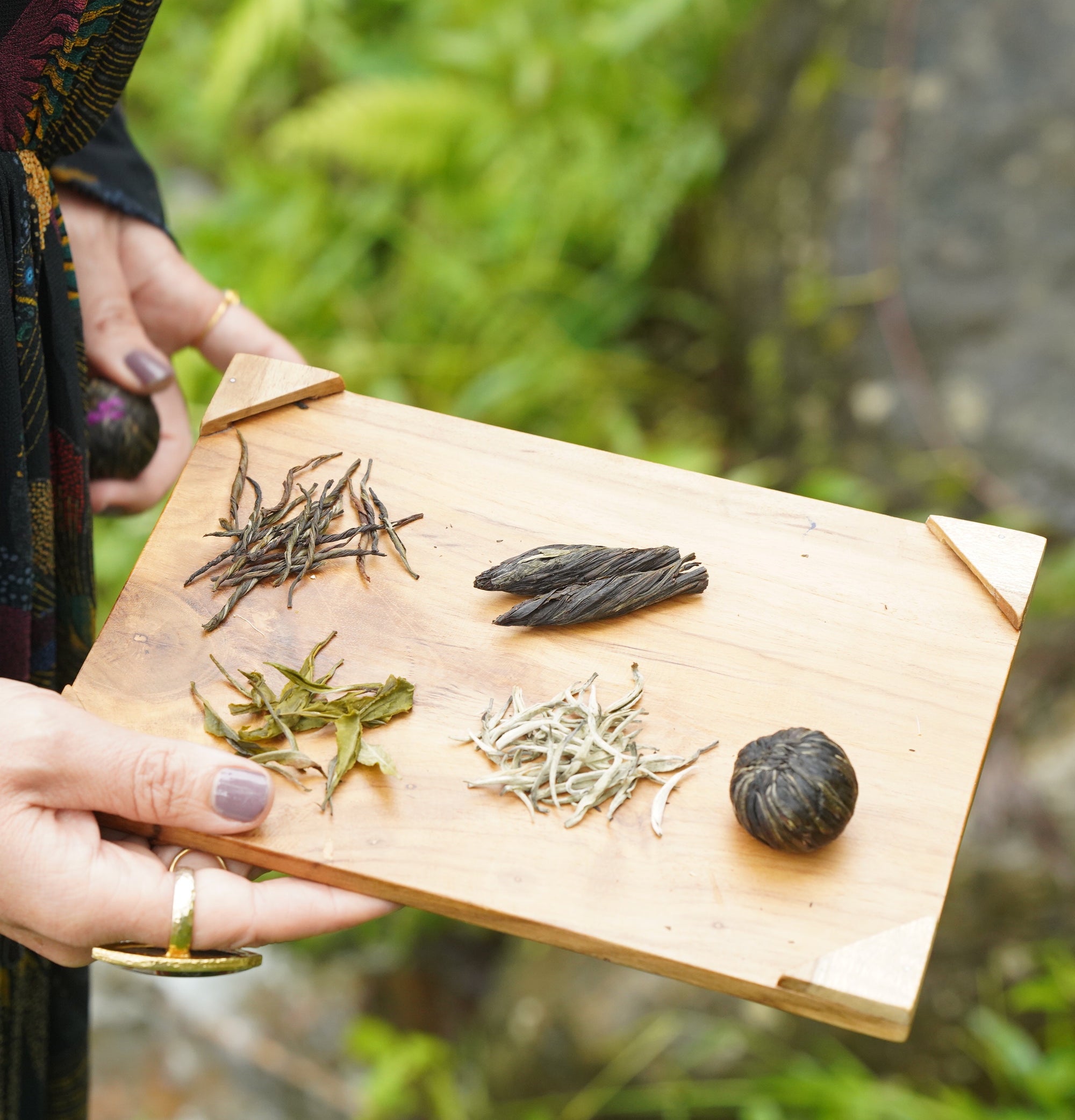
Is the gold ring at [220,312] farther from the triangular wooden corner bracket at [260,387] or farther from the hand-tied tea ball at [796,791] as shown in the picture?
the hand-tied tea ball at [796,791]

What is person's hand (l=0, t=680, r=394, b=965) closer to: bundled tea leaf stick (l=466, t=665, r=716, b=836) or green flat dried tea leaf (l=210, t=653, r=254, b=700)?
green flat dried tea leaf (l=210, t=653, r=254, b=700)

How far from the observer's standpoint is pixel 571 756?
1.36 metres

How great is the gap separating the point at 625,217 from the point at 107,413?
244 centimetres

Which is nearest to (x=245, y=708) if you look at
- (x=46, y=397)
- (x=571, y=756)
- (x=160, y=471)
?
(x=571, y=756)

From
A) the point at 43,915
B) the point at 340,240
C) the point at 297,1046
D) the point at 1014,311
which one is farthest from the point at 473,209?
the point at 43,915

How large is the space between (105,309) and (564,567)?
0.94m

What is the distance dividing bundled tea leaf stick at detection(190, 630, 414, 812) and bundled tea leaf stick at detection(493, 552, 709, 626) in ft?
0.66

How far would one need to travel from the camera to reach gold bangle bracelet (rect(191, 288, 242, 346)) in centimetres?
198

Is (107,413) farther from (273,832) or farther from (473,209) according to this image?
(473,209)

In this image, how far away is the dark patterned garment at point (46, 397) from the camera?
1.41 m

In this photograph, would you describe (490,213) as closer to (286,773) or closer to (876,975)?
(286,773)

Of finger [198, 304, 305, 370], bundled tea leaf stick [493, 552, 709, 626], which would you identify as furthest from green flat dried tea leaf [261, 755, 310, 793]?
finger [198, 304, 305, 370]

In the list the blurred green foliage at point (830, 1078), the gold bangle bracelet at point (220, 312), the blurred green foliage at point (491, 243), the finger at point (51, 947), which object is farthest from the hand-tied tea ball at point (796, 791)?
the blurred green foliage at point (491, 243)

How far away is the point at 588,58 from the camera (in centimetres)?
372
